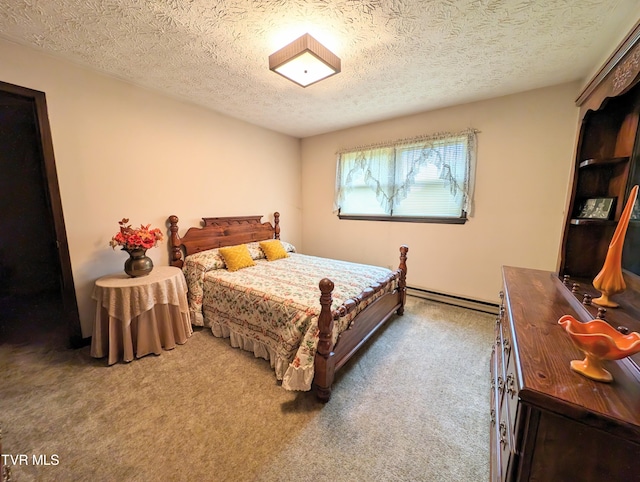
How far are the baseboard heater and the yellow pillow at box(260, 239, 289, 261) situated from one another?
Answer: 1.95m

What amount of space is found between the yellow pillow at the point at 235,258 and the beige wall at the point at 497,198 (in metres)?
1.96

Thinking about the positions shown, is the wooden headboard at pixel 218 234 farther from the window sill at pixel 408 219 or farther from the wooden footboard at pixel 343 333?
the wooden footboard at pixel 343 333

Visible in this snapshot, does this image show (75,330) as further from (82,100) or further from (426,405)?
(426,405)

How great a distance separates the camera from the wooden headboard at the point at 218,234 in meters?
2.92

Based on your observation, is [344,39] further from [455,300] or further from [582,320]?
[455,300]

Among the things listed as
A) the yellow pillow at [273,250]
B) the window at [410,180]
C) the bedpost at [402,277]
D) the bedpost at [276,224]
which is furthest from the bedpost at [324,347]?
the bedpost at [276,224]

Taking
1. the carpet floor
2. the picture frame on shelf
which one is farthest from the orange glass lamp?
the picture frame on shelf

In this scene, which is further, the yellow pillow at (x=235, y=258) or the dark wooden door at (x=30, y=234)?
the yellow pillow at (x=235, y=258)

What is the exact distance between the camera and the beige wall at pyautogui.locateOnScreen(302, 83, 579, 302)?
2.60 meters

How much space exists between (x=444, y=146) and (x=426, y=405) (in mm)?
2917

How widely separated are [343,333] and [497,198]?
2.51 m

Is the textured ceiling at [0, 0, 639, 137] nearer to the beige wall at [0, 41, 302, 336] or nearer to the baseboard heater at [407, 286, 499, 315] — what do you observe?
the beige wall at [0, 41, 302, 336]

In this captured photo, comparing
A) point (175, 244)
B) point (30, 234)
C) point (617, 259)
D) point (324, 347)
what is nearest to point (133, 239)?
point (175, 244)

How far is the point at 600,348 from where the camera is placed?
712 millimetres
